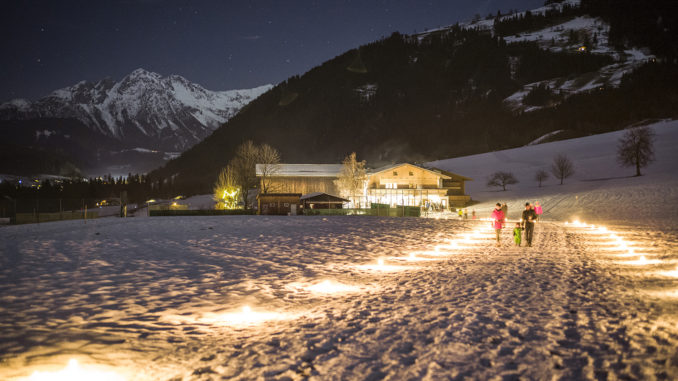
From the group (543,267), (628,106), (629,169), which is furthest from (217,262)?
(628,106)

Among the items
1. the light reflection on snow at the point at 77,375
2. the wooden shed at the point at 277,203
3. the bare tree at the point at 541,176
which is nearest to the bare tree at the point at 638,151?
the bare tree at the point at 541,176

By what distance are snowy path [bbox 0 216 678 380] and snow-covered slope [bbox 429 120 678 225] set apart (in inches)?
1081

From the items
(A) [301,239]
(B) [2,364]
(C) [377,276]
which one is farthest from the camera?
(A) [301,239]

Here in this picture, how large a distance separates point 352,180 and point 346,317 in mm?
52558

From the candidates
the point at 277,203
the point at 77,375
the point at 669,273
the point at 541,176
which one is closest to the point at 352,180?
the point at 277,203

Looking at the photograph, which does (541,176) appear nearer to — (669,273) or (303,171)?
(303,171)

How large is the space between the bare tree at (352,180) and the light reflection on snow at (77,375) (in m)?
53.8

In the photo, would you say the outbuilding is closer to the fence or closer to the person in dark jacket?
the fence

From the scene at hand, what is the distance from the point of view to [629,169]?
6494 cm

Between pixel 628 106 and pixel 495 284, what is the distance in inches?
7164

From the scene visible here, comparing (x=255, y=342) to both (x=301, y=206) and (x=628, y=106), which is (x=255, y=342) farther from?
(x=628, y=106)

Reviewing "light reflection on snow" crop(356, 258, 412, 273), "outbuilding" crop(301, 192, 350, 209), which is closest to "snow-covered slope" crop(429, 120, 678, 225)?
"outbuilding" crop(301, 192, 350, 209)

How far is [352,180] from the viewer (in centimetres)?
5900

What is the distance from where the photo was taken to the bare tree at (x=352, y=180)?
59.3 metres
